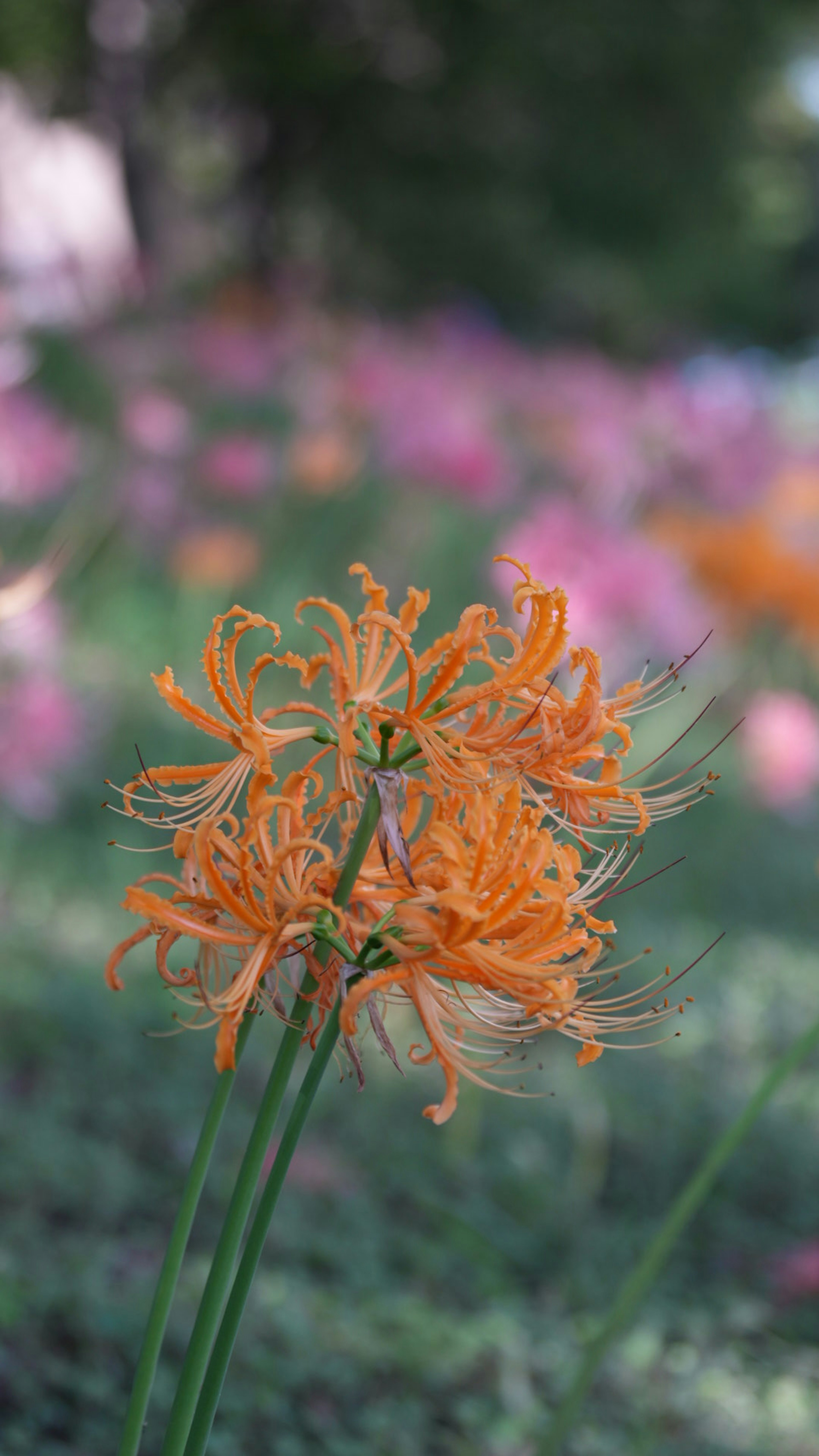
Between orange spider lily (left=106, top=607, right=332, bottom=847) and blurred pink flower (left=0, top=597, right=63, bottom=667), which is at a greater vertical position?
blurred pink flower (left=0, top=597, right=63, bottom=667)

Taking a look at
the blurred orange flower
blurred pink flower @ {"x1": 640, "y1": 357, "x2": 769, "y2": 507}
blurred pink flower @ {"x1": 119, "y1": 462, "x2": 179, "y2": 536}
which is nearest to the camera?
the blurred orange flower

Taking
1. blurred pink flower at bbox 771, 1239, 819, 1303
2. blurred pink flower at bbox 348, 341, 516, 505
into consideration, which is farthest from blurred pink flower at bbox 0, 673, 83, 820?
blurred pink flower at bbox 771, 1239, 819, 1303

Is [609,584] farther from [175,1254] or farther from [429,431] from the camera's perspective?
[175,1254]

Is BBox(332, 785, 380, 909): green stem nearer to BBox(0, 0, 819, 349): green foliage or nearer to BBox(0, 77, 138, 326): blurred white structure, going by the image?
BBox(0, 77, 138, 326): blurred white structure

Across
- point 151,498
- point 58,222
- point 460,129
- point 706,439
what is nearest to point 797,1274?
point 151,498

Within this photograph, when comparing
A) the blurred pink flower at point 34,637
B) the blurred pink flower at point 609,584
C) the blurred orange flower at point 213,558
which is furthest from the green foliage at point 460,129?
the blurred pink flower at point 609,584

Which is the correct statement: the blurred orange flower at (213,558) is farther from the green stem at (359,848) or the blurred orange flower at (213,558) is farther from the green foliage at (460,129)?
the green foliage at (460,129)
